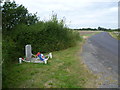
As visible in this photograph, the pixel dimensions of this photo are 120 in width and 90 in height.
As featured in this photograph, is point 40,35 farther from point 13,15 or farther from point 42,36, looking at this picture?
point 13,15

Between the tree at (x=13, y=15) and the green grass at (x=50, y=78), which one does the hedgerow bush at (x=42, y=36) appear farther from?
the green grass at (x=50, y=78)

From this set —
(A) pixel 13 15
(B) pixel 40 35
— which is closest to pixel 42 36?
(B) pixel 40 35

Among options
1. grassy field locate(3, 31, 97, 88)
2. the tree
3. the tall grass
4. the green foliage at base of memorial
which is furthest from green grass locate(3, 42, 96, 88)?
the tree

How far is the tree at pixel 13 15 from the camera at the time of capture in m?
10.3

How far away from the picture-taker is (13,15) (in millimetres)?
10586

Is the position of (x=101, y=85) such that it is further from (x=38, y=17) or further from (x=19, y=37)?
(x=38, y=17)

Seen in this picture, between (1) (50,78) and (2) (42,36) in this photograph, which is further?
(2) (42,36)

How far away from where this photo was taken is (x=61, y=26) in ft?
42.4

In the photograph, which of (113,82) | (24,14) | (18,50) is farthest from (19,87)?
(24,14)

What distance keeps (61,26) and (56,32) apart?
2.92 ft

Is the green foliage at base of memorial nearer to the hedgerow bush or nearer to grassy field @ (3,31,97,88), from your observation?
the hedgerow bush

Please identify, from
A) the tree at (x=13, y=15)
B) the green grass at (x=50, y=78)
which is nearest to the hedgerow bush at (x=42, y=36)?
the tree at (x=13, y=15)

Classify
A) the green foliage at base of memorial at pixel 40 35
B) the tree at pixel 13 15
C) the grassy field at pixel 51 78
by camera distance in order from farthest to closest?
the tree at pixel 13 15
the green foliage at base of memorial at pixel 40 35
the grassy field at pixel 51 78

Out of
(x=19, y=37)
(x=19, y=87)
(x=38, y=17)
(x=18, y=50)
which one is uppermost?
(x=38, y=17)
